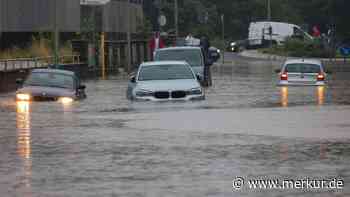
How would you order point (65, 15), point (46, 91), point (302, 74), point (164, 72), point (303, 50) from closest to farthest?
point (164, 72) < point (46, 91) < point (302, 74) < point (65, 15) < point (303, 50)

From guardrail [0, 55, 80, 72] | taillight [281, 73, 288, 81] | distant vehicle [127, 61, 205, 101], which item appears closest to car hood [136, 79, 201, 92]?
distant vehicle [127, 61, 205, 101]

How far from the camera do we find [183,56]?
41625mm

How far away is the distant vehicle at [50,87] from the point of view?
32.6 m

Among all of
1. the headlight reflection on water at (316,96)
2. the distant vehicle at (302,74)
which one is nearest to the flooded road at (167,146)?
the headlight reflection on water at (316,96)

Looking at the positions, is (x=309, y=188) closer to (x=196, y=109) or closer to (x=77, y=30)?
(x=196, y=109)

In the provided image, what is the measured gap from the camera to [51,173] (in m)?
14.5

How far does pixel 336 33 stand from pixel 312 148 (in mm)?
91767

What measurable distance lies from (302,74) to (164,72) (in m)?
12.0

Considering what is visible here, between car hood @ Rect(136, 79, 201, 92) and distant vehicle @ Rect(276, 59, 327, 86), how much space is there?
482 inches

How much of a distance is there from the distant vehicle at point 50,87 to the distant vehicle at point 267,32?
78606 mm

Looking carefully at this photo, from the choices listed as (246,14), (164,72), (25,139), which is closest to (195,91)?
(164,72)

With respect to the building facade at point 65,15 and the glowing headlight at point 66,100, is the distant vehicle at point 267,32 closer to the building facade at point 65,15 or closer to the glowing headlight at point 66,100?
the building facade at point 65,15

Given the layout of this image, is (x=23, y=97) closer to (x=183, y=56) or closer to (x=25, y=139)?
(x=183, y=56)

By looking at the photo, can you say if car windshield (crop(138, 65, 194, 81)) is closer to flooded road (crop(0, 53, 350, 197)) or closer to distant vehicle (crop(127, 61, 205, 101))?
distant vehicle (crop(127, 61, 205, 101))
